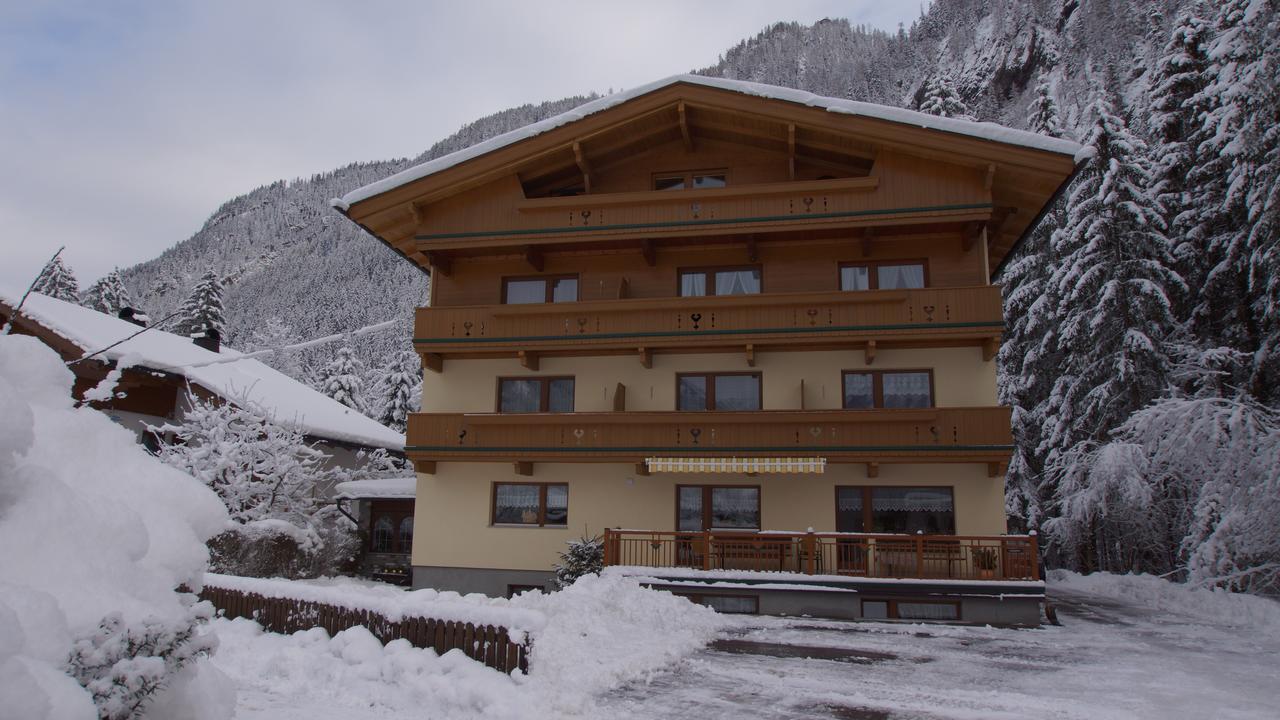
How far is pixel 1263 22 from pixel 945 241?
8.51 meters

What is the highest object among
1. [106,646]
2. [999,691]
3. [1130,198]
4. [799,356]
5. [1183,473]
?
[1130,198]

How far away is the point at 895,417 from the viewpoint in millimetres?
21672

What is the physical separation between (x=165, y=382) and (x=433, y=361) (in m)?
10.7

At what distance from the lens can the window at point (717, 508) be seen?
76.8 ft

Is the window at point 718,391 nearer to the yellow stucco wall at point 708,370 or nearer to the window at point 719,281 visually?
the yellow stucco wall at point 708,370

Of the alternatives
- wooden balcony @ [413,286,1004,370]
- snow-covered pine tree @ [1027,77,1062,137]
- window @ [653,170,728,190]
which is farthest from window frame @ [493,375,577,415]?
snow-covered pine tree @ [1027,77,1062,137]

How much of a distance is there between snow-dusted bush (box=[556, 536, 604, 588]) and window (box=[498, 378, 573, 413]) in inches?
177

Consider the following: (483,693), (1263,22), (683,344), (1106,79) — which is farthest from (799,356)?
(1106,79)

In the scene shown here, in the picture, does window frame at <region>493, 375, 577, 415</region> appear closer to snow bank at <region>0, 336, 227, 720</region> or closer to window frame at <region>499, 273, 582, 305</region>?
window frame at <region>499, 273, 582, 305</region>

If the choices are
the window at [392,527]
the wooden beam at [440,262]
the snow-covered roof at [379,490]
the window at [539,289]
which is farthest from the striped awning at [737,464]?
the window at [392,527]

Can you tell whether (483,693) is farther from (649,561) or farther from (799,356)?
(799,356)

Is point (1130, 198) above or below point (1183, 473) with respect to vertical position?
above

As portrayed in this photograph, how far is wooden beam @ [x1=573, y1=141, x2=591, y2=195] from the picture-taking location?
24.8 m

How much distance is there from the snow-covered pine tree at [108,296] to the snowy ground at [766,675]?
53.1 m
